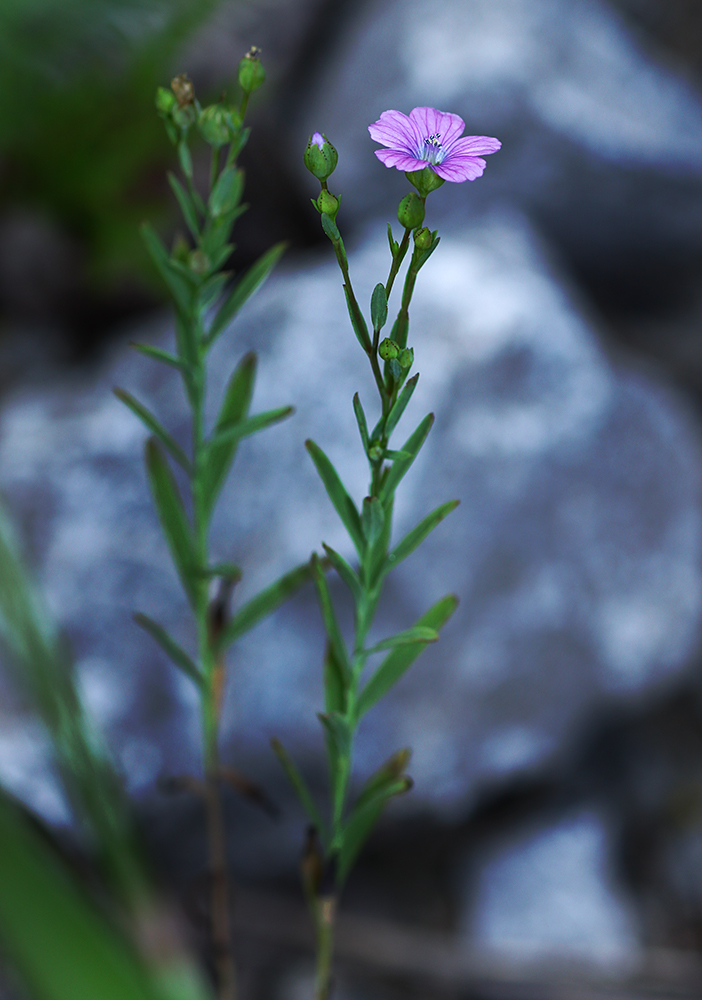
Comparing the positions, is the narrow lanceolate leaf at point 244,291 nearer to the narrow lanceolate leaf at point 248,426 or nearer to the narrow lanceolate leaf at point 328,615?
the narrow lanceolate leaf at point 248,426

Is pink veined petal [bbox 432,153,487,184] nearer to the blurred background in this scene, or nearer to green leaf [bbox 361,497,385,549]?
green leaf [bbox 361,497,385,549]

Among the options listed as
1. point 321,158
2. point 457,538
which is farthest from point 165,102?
point 457,538

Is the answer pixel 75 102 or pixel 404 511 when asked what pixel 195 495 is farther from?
pixel 75 102

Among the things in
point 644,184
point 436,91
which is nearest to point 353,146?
point 436,91

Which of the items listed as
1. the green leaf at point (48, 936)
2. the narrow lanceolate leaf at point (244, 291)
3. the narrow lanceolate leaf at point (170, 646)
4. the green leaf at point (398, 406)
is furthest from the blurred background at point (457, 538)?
the green leaf at point (48, 936)

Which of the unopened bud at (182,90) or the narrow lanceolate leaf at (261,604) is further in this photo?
the narrow lanceolate leaf at (261,604)

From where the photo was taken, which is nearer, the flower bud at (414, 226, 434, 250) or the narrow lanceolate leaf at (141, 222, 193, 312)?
the flower bud at (414, 226, 434, 250)

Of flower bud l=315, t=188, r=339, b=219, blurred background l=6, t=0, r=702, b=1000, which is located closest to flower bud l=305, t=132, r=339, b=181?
flower bud l=315, t=188, r=339, b=219
